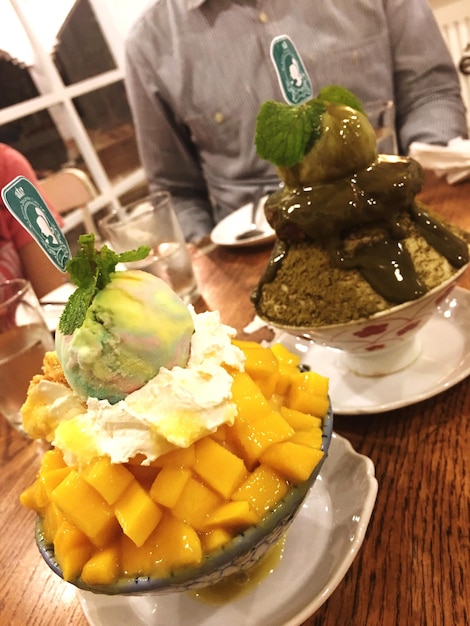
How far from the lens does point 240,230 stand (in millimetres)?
1514

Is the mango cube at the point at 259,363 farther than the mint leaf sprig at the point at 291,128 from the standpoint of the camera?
No

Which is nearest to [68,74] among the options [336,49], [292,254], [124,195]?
[124,195]

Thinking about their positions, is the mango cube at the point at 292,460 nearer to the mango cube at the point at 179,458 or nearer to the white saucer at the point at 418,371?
the mango cube at the point at 179,458

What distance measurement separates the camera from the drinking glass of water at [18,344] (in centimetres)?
103

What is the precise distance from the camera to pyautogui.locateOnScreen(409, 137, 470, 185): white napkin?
1.25 m

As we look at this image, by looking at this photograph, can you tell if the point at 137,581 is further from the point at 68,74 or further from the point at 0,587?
the point at 68,74

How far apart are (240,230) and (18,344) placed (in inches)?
27.7

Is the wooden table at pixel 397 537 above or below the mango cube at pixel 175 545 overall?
below

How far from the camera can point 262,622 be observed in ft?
1.81

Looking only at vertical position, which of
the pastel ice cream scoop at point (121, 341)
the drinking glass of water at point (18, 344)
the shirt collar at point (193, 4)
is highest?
the shirt collar at point (193, 4)

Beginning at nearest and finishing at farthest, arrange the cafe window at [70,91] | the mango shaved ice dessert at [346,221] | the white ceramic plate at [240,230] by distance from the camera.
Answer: the mango shaved ice dessert at [346,221] < the white ceramic plate at [240,230] < the cafe window at [70,91]

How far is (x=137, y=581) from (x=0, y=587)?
362 mm

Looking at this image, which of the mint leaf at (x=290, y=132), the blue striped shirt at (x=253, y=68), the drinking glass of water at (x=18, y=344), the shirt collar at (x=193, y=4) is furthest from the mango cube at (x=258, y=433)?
the shirt collar at (x=193, y=4)

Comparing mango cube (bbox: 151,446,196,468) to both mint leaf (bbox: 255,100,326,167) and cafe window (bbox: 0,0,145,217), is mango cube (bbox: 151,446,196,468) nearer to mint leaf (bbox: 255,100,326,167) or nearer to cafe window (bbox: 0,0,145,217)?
mint leaf (bbox: 255,100,326,167)
